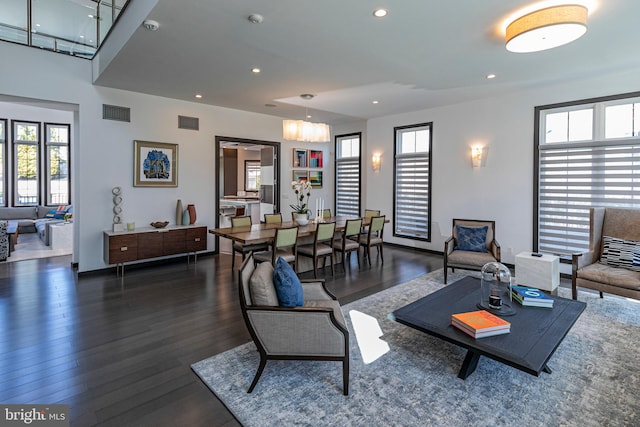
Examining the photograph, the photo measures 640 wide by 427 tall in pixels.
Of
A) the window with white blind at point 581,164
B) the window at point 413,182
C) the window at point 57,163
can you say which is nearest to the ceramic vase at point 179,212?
the window at point 413,182

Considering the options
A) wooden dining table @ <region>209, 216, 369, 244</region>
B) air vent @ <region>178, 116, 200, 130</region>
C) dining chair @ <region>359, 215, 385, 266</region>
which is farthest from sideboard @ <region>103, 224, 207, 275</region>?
dining chair @ <region>359, 215, 385, 266</region>

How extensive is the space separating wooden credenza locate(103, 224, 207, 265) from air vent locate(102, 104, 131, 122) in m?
1.84

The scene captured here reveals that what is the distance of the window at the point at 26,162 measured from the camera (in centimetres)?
915

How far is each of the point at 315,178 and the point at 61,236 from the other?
5827 mm

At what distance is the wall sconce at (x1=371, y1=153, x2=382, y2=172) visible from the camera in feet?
26.1


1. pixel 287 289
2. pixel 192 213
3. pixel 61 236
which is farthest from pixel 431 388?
pixel 61 236

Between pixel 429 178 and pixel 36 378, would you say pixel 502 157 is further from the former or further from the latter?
pixel 36 378

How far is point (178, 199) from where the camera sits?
20.9 feet

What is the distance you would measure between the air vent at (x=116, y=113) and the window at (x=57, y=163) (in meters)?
5.79

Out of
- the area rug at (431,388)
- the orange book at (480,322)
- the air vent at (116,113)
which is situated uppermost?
the air vent at (116,113)

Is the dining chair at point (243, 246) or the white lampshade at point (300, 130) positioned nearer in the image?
the dining chair at point (243, 246)

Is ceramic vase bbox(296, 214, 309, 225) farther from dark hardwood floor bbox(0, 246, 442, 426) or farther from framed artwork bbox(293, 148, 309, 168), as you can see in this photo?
framed artwork bbox(293, 148, 309, 168)

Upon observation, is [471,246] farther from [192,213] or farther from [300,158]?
[192,213]

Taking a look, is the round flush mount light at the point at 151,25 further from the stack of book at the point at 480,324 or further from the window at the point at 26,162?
the window at the point at 26,162
